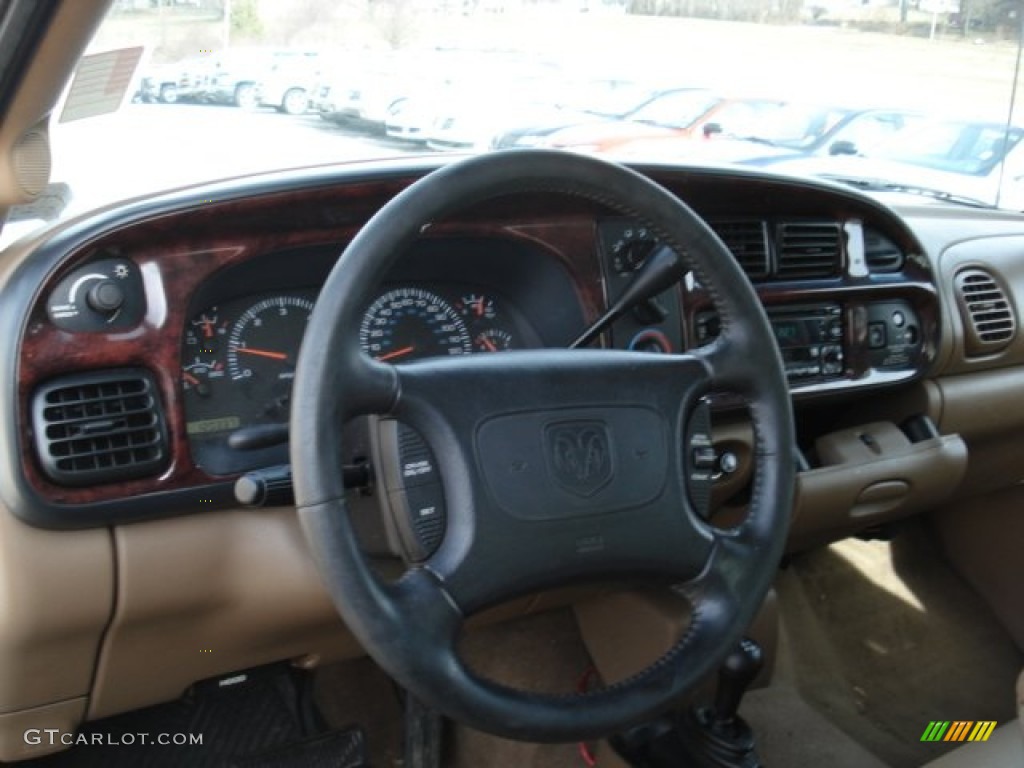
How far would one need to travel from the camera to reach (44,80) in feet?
5.12

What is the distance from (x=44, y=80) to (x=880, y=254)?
6.00ft

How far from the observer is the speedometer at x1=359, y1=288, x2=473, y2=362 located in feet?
6.23

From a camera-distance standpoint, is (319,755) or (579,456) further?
(319,755)

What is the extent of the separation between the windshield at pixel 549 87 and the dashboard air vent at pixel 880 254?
0.94ft

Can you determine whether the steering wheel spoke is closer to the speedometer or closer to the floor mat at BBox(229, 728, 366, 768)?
the speedometer

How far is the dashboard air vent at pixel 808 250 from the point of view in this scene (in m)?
2.44

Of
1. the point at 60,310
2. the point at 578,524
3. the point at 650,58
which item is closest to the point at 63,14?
the point at 60,310

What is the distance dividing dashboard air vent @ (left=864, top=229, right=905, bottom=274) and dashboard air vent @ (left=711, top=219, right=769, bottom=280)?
33 cm

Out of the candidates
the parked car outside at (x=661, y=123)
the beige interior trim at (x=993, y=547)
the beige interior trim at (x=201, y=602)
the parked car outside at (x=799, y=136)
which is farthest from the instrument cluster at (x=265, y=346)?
the beige interior trim at (x=993, y=547)

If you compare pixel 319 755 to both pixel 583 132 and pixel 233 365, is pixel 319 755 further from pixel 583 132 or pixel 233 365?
pixel 583 132

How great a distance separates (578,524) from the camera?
1.43 metres

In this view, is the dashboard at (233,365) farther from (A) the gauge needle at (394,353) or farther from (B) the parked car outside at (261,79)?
(B) the parked car outside at (261,79)
